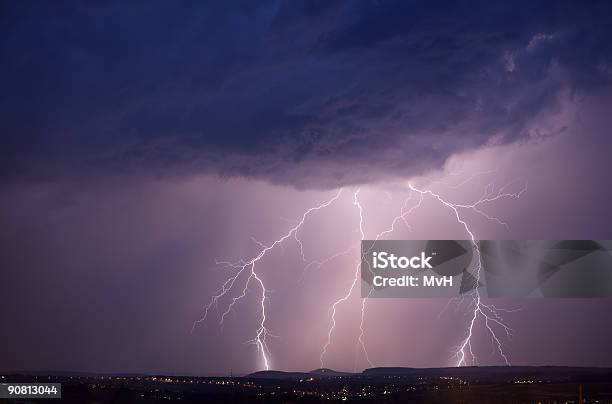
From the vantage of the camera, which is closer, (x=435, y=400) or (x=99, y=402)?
(x=99, y=402)

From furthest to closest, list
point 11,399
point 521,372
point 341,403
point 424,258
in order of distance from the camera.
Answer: point 521,372 → point 341,403 → point 11,399 → point 424,258

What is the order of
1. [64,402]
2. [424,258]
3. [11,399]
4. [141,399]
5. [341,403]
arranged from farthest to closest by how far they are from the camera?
[141,399] → [341,403] → [64,402] → [11,399] → [424,258]

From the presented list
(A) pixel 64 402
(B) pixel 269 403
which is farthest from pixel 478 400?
(A) pixel 64 402

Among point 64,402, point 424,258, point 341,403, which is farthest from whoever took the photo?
point 341,403

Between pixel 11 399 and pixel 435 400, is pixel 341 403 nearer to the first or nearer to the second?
pixel 435 400

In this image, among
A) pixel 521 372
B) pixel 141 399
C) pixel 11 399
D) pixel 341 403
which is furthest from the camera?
pixel 521 372

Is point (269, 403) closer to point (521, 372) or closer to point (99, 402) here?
point (99, 402)

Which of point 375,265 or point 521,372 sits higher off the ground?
point 375,265

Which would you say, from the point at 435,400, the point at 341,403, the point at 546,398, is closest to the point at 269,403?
the point at 341,403

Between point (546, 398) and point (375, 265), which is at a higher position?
point (375, 265)
